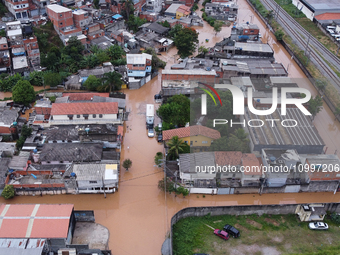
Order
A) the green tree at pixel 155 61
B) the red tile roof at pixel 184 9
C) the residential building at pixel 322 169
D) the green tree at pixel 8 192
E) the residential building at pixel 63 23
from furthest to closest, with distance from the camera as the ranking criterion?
1. the red tile roof at pixel 184 9
2. the residential building at pixel 63 23
3. the green tree at pixel 155 61
4. the residential building at pixel 322 169
5. the green tree at pixel 8 192

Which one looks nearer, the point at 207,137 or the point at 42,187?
the point at 42,187

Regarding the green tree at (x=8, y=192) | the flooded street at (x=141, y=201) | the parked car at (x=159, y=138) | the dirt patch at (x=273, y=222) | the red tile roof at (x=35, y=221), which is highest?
the red tile roof at (x=35, y=221)

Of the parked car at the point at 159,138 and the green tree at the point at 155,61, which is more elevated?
the green tree at the point at 155,61

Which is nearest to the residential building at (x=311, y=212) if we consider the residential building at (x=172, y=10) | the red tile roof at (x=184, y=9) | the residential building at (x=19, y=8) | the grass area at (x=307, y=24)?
the grass area at (x=307, y=24)

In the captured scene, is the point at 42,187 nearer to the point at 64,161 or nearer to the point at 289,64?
the point at 64,161

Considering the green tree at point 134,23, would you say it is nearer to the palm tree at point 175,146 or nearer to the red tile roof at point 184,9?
the red tile roof at point 184,9

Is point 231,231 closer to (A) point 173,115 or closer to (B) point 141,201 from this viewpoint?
(B) point 141,201

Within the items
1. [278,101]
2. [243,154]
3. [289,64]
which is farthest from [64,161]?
[289,64]

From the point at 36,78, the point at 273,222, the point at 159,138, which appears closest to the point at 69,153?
the point at 159,138
